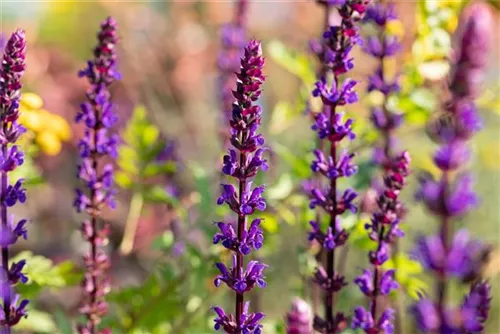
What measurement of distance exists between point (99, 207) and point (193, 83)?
508 centimetres

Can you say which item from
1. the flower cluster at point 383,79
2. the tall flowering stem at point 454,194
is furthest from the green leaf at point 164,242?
the tall flowering stem at point 454,194

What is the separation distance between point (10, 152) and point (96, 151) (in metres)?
0.31

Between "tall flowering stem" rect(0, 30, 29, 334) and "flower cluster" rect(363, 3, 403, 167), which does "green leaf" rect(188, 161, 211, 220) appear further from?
"tall flowering stem" rect(0, 30, 29, 334)

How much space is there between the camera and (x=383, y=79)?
2369 mm

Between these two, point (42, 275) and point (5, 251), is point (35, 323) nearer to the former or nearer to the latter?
point (42, 275)

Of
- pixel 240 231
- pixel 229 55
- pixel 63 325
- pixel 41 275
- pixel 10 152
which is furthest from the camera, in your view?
pixel 229 55

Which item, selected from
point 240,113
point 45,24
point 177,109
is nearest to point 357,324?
point 240,113

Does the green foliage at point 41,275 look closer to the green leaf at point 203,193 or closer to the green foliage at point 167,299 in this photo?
the green foliage at point 167,299

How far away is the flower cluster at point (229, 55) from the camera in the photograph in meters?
2.78

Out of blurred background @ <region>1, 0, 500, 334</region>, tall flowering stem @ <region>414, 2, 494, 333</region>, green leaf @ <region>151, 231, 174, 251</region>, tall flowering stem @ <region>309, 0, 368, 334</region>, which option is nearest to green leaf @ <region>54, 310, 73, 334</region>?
blurred background @ <region>1, 0, 500, 334</region>

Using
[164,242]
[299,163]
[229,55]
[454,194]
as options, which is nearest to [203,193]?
[164,242]

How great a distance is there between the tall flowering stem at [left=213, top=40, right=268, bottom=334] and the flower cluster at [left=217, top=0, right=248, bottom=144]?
1.18 meters

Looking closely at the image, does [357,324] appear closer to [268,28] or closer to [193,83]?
[193,83]

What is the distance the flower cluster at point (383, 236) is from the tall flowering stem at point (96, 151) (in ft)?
2.06
